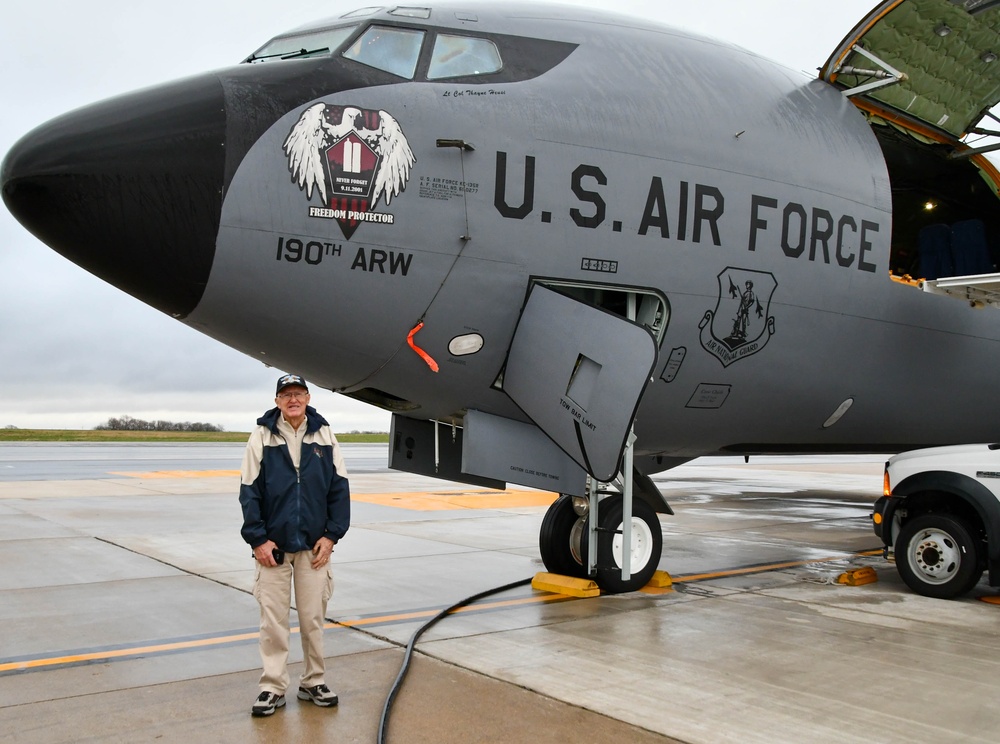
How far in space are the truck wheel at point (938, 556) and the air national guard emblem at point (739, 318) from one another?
92.8 inches

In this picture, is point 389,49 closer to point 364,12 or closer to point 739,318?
point 364,12

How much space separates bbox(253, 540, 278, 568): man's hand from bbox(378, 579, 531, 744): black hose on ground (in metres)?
0.96

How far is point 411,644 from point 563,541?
2.90m

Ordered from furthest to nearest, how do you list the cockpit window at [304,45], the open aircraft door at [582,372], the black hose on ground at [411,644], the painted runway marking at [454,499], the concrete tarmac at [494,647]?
the painted runway marking at [454,499] < the cockpit window at [304,45] < the open aircraft door at [582,372] < the concrete tarmac at [494,647] < the black hose on ground at [411,644]

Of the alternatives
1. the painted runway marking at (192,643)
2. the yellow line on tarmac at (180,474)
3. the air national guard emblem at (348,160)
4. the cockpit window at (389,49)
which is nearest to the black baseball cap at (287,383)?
the air national guard emblem at (348,160)

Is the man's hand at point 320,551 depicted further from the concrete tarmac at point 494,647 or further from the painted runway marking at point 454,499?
the painted runway marking at point 454,499

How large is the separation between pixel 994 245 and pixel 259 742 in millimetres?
12668

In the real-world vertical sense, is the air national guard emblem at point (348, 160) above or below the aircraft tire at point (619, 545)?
above

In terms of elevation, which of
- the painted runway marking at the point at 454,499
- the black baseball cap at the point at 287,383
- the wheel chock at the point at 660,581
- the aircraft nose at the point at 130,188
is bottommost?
the painted runway marking at the point at 454,499

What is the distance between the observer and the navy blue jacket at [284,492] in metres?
4.86

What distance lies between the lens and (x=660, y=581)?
845cm

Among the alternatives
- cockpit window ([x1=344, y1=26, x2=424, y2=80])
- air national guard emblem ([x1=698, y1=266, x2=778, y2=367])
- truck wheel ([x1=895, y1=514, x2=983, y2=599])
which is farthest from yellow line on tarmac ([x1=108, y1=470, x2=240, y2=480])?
truck wheel ([x1=895, y1=514, x2=983, y2=599])

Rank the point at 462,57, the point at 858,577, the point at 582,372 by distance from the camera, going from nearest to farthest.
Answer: the point at 582,372 < the point at 462,57 < the point at 858,577

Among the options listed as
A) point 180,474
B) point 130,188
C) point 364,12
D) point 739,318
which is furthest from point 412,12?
point 180,474
